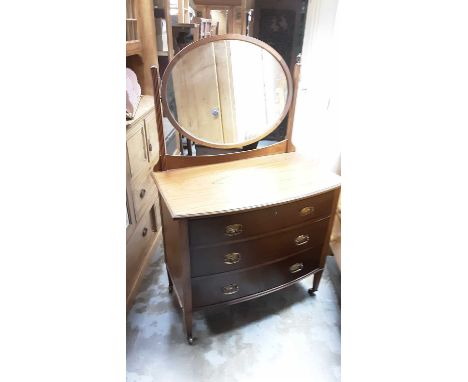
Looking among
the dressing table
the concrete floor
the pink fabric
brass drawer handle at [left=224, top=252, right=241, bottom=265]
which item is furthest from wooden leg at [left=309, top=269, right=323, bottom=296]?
the pink fabric

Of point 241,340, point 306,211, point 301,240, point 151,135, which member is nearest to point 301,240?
point 301,240

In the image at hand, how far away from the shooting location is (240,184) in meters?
1.06

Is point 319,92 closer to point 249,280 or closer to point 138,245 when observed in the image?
point 249,280

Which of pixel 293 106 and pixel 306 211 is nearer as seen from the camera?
pixel 306 211

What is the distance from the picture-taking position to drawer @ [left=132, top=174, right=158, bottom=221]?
1328 millimetres

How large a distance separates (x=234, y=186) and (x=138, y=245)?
0.70m

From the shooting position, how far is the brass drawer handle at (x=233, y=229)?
0.98m

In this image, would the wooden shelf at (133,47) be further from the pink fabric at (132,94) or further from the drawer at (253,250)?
the drawer at (253,250)

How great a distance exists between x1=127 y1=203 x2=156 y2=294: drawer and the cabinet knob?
75cm

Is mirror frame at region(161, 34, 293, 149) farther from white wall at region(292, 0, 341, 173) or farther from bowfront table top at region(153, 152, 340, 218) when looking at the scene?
white wall at region(292, 0, 341, 173)

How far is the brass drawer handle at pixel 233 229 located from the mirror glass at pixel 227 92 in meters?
0.38
